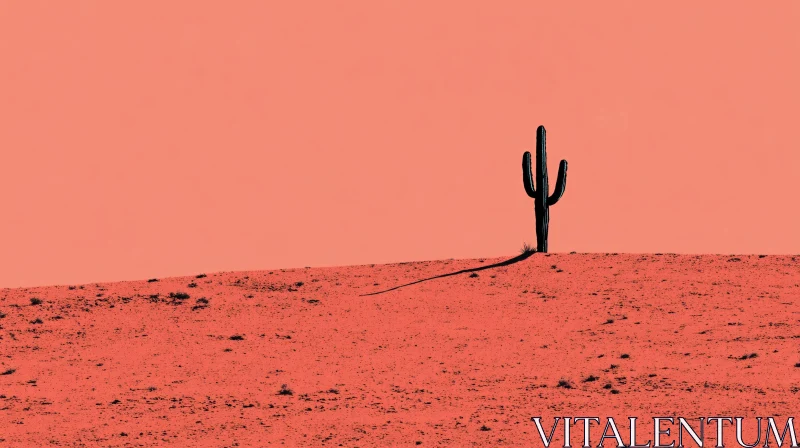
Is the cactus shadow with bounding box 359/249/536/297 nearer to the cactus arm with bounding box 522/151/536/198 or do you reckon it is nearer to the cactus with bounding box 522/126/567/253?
the cactus with bounding box 522/126/567/253

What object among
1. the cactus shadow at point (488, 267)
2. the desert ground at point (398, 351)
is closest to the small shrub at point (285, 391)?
the desert ground at point (398, 351)

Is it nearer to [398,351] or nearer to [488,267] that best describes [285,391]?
[398,351]

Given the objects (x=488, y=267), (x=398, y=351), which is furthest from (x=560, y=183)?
(x=398, y=351)

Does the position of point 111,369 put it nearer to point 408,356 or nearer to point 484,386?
point 408,356

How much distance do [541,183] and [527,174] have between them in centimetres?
61

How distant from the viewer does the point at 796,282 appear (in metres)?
31.7

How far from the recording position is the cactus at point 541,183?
117 feet

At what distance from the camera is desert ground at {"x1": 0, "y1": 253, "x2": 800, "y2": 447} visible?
19.6m

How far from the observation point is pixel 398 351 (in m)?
25.9

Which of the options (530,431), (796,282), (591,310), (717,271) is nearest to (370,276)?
(591,310)

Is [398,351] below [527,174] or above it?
below

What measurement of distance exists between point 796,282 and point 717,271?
260 cm

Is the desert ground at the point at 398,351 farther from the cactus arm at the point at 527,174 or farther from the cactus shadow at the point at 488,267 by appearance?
the cactus arm at the point at 527,174

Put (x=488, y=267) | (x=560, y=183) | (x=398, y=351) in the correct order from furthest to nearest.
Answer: (x=560, y=183), (x=488, y=267), (x=398, y=351)
